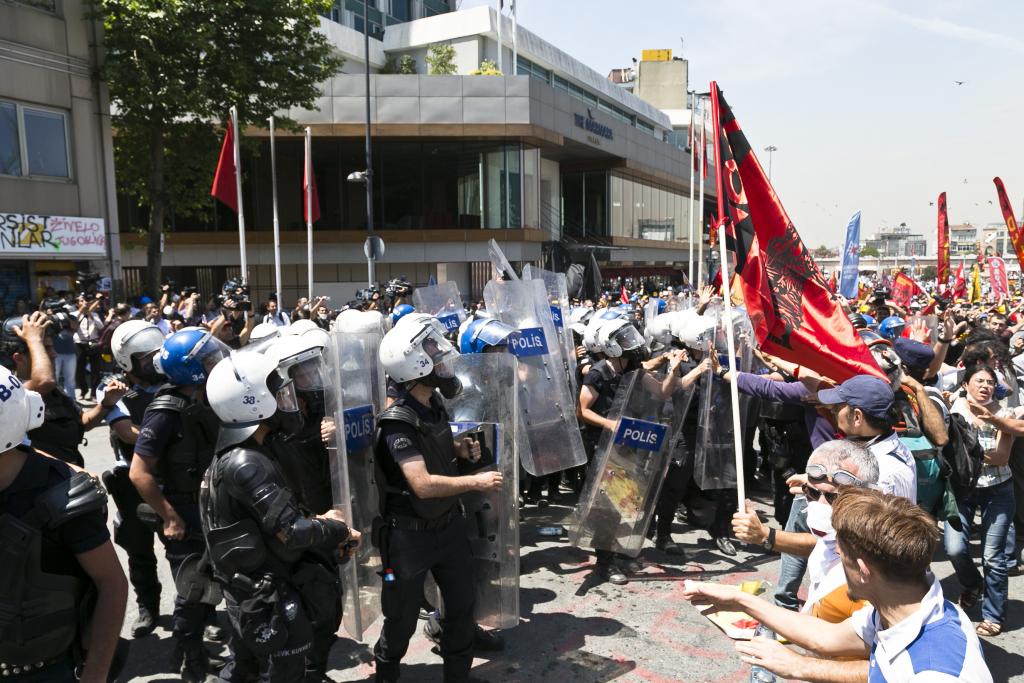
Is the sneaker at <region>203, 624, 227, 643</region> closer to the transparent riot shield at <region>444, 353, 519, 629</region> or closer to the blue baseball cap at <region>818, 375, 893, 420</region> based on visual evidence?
the transparent riot shield at <region>444, 353, 519, 629</region>

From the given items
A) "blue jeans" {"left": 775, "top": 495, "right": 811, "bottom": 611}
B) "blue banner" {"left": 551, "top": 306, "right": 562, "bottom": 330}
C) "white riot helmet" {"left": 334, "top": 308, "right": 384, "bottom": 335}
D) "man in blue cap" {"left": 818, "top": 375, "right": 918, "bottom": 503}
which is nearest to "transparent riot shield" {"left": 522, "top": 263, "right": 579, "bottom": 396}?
"blue banner" {"left": 551, "top": 306, "right": 562, "bottom": 330}

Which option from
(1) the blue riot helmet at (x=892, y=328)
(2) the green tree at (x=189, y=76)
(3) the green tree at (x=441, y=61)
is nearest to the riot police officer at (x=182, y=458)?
(1) the blue riot helmet at (x=892, y=328)

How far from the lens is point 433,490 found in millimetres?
3221

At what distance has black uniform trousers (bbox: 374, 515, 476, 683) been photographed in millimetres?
3359

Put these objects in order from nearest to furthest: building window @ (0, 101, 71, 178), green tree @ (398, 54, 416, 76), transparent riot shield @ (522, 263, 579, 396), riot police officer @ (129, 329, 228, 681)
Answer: riot police officer @ (129, 329, 228, 681), transparent riot shield @ (522, 263, 579, 396), building window @ (0, 101, 71, 178), green tree @ (398, 54, 416, 76)

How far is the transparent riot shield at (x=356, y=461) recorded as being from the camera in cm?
362

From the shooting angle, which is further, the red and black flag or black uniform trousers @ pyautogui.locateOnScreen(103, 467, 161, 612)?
black uniform trousers @ pyautogui.locateOnScreen(103, 467, 161, 612)

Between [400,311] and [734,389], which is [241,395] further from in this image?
[400,311]

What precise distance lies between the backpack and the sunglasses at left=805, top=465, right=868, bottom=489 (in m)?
1.53

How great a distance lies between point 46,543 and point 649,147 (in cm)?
4093

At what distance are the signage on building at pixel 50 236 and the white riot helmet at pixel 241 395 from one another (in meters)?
16.2

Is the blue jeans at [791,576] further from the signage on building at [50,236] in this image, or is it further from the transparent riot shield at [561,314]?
the signage on building at [50,236]

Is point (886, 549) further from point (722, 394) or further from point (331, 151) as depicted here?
point (331, 151)

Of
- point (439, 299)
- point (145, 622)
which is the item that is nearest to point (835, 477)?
point (145, 622)
